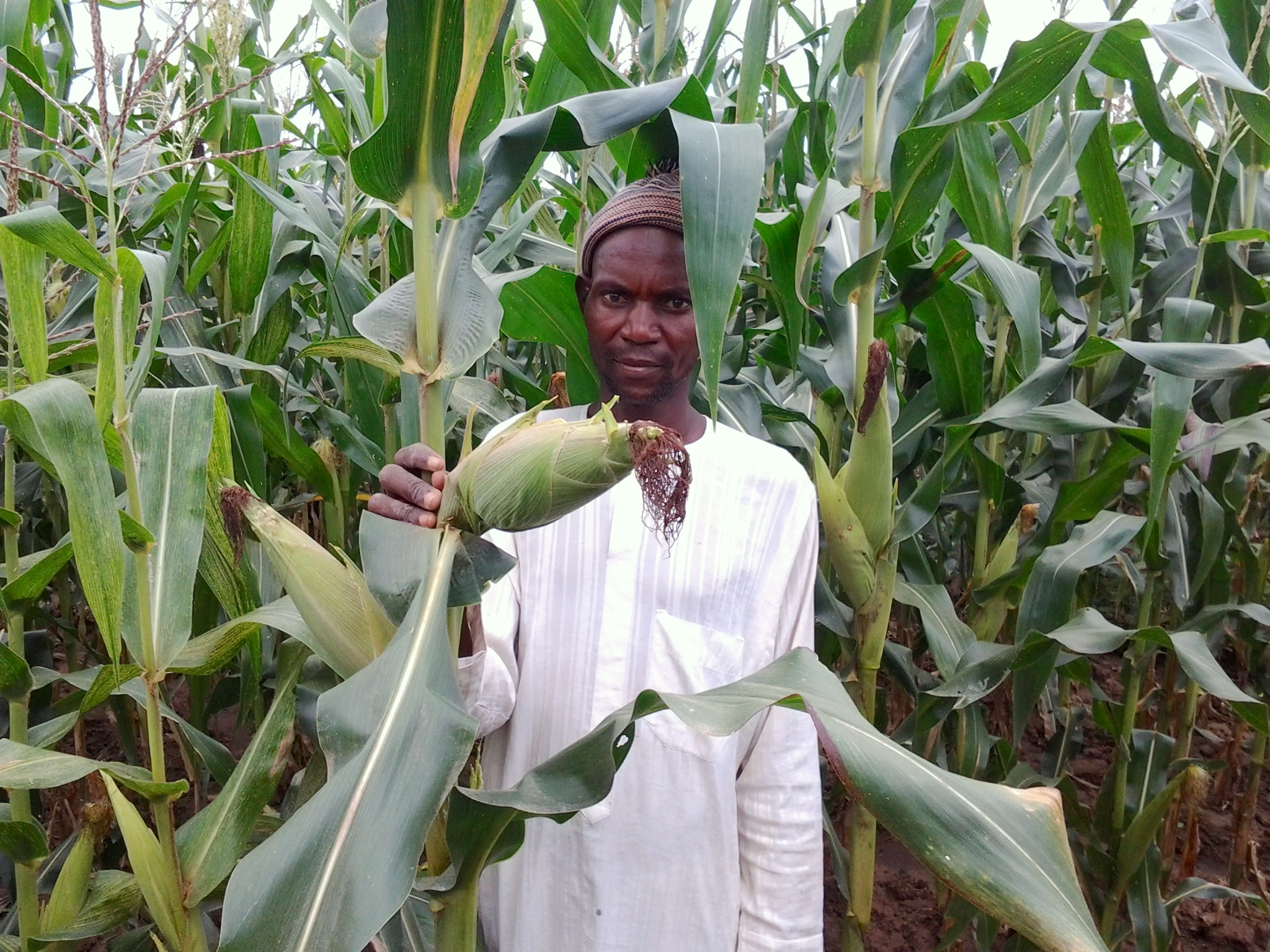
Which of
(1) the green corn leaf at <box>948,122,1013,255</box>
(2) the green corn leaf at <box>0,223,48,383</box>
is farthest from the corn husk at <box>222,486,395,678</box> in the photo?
(1) the green corn leaf at <box>948,122,1013,255</box>

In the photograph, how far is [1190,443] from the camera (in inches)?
67.2

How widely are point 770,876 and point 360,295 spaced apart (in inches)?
49.9

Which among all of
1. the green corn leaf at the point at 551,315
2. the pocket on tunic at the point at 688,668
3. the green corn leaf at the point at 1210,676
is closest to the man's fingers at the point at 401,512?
the pocket on tunic at the point at 688,668

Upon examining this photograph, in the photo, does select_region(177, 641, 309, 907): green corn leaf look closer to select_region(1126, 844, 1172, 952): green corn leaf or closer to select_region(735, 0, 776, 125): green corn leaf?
select_region(735, 0, 776, 125): green corn leaf

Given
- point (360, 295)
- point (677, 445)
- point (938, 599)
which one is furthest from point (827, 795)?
point (677, 445)

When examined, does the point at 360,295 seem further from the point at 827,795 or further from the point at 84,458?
the point at 827,795

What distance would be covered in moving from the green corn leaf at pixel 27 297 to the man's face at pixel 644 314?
0.73 meters

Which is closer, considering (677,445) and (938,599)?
(677,445)

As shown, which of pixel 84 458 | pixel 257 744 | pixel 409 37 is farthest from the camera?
pixel 257 744

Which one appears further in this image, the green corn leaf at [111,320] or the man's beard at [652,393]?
the man's beard at [652,393]

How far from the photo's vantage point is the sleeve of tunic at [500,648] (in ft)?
4.25

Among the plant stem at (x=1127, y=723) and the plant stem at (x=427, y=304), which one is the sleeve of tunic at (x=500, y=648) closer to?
the plant stem at (x=427, y=304)

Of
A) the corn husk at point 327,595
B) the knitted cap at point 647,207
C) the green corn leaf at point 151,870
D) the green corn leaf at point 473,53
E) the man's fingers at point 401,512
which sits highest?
→ the green corn leaf at point 473,53

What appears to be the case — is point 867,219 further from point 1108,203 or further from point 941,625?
point 941,625
